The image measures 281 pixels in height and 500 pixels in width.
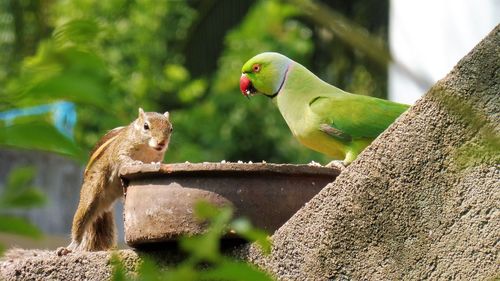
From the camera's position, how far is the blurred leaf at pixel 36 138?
88 centimetres

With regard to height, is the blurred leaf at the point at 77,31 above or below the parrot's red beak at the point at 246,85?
below

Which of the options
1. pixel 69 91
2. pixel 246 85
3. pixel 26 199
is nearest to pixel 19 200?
pixel 26 199

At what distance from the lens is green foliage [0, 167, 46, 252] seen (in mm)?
878

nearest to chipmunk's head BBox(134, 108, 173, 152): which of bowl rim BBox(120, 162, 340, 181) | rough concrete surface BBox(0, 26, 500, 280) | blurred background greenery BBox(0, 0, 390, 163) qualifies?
bowl rim BBox(120, 162, 340, 181)

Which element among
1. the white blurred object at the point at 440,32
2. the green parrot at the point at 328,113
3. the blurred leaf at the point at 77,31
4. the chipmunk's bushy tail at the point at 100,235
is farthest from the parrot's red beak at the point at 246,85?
the blurred leaf at the point at 77,31

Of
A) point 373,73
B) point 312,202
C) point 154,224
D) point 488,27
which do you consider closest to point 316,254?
point 312,202

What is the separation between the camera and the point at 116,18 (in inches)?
Result: 685

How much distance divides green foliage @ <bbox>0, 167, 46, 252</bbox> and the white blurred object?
23.8ft

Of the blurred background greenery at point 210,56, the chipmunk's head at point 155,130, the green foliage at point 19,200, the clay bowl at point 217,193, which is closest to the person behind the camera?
the green foliage at point 19,200

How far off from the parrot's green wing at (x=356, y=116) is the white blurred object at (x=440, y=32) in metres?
3.84

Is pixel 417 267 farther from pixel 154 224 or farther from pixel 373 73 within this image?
pixel 373 73

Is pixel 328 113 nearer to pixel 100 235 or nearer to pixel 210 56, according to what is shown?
pixel 100 235

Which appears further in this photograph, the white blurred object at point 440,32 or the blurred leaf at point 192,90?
the blurred leaf at point 192,90

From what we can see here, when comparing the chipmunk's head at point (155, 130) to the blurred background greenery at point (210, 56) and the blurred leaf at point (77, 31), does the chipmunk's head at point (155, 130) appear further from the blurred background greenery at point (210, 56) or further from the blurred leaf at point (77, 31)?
the blurred background greenery at point (210, 56)
